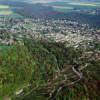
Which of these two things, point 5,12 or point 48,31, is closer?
point 48,31

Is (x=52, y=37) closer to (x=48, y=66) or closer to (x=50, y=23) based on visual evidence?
(x=50, y=23)

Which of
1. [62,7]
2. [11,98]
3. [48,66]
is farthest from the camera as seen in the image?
[62,7]

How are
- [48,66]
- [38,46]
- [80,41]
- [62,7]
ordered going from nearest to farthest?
[48,66] → [38,46] → [80,41] → [62,7]

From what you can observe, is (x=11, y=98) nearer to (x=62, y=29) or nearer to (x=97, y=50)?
(x=97, y=50)

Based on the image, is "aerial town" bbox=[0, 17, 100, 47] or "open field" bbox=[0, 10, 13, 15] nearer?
"aerial town" bbox=[0, 17, 100, 47]

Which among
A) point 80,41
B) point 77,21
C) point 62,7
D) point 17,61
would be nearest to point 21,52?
point 17,61

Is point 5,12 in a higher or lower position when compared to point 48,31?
higher

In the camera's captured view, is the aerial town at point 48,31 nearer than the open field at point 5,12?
Yes

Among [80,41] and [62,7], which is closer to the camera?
[80,41]

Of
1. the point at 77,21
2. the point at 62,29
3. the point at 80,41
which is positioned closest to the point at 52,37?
the point at 80,41
